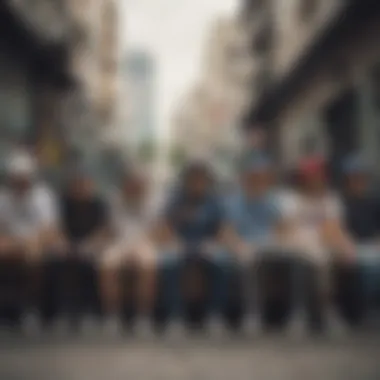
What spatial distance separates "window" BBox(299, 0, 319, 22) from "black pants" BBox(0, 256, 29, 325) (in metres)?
0.65

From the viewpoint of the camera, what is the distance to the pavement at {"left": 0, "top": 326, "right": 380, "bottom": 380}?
3.35 ft

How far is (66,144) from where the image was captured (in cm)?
127

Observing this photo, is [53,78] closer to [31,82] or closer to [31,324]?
[31,82]

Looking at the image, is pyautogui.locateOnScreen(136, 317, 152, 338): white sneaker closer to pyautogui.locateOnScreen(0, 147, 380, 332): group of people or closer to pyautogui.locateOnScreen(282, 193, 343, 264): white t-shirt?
pyautogui.locateOnScreen(0, 147, 380, 332): group of people

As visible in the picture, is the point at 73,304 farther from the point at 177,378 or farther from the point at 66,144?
the point at 177,378

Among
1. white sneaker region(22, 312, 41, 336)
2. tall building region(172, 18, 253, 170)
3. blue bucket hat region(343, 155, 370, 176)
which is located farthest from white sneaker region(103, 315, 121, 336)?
blue bucket hat region(343, 155, 370, 176)

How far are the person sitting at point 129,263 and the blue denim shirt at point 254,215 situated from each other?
152 millimetres

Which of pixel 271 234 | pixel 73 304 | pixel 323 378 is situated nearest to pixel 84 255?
pixel 73 304

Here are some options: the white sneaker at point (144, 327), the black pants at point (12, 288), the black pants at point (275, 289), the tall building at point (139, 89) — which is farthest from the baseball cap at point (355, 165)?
the black pants at point (12, 288)

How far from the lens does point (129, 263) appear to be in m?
1.45

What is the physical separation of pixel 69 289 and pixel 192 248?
0.79 ft

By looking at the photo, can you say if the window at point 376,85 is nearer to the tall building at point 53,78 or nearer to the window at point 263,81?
the window at point 263,81

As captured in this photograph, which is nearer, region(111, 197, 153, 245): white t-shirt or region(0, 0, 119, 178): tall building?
region(0, 0, 119, 178): tall building

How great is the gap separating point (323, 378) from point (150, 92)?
1.84ft
